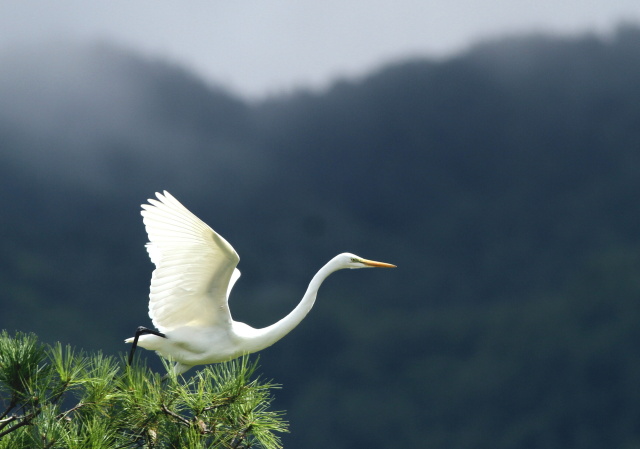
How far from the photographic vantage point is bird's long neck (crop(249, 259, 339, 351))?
421cm

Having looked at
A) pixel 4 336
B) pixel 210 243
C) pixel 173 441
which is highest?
pixel 210 243

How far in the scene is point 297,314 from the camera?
423 cm

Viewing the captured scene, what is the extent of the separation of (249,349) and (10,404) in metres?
1.41

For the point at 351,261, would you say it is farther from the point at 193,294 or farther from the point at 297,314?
the point at 193,294

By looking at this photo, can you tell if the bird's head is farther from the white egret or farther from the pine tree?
the pine tree

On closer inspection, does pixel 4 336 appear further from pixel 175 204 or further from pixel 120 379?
pixel 175 204

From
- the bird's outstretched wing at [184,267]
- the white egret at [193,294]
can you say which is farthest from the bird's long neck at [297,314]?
the bird's outstretched wing at [184,267]

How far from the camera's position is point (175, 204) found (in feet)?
12.7

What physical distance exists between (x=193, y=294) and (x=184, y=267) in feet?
0.61

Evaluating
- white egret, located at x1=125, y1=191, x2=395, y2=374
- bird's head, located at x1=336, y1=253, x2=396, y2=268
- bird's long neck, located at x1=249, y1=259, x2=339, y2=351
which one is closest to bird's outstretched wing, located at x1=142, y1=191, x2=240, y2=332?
white egret, located at x1=125, y1=191, x2=395, y2=374

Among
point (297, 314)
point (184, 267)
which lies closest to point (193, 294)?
point (184, 267)

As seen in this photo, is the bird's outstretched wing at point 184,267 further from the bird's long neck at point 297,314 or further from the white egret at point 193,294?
the bird's long neck at point 297,314

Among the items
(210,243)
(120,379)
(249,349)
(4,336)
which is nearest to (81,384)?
(120,379)

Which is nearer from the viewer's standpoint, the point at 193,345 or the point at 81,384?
the point at 81,384
